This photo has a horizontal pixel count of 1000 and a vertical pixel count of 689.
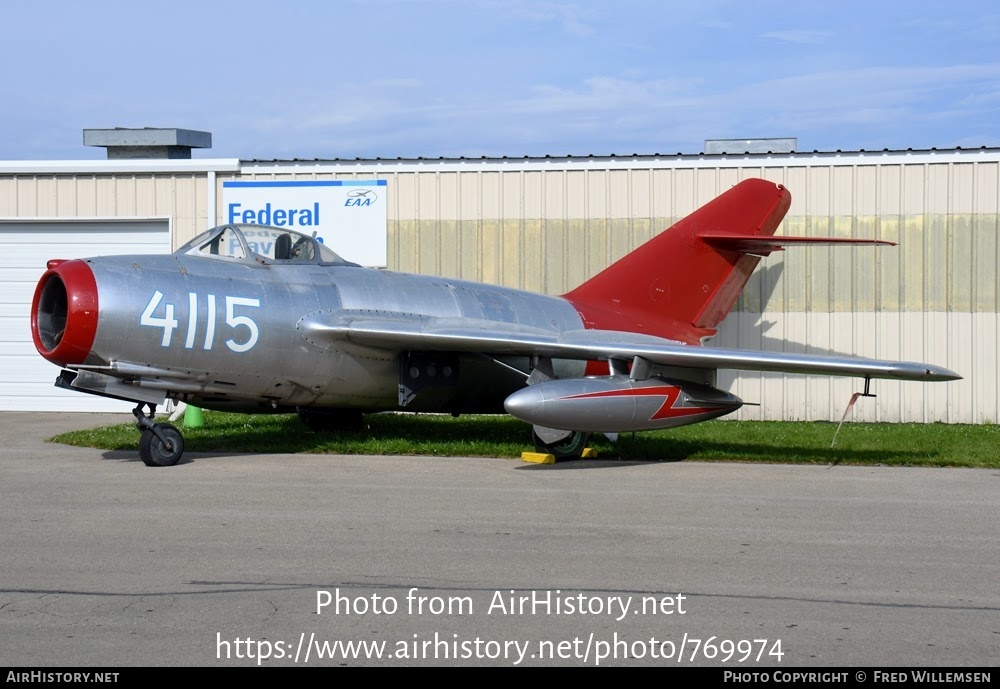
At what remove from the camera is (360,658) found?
5.32m

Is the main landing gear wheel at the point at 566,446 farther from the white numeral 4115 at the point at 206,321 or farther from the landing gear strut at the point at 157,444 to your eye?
the landing gear strut at the point at 157,444

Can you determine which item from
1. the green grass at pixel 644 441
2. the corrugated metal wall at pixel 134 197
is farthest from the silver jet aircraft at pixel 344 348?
the corrugated metal wall at pixel 134 197

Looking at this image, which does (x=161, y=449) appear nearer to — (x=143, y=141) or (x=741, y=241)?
(x=741, y=241)

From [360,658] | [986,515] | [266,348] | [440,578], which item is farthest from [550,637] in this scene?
[266,348]

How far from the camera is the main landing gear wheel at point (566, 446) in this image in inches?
521

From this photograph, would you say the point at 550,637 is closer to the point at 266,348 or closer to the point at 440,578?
the point at 440,578

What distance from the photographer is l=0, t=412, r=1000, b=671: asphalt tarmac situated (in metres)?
5.52

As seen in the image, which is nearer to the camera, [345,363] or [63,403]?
[345,363]

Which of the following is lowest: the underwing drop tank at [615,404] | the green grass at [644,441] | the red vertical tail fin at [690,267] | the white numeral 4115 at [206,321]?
the green grass at [644,441]

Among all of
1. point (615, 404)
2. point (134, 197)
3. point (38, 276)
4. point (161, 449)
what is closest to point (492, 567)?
point (615, 404)

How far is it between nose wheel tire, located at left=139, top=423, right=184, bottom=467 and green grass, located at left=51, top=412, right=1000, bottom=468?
1.43 m

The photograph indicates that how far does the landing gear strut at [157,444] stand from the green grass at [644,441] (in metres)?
1.44

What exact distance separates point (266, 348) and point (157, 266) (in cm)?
141

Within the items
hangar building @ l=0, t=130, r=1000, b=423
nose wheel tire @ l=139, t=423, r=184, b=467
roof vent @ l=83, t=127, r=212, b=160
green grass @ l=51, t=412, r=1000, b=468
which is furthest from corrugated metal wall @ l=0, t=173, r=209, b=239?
nose wheel tire @ l=139, t=423, r=184, b=467
